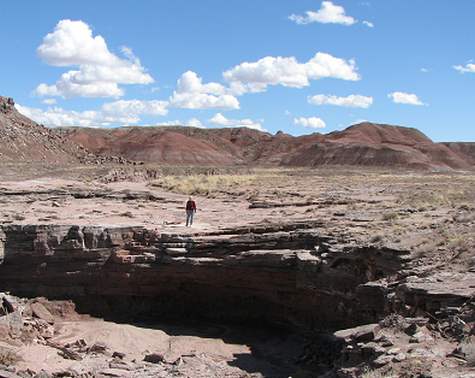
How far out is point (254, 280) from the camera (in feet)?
56.0

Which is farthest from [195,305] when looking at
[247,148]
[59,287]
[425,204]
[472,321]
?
[247,148]

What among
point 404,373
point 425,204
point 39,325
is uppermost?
point 425,204

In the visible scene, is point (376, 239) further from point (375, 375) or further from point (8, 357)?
point (8, 357)

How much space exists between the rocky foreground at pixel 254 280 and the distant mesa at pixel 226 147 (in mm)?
41218

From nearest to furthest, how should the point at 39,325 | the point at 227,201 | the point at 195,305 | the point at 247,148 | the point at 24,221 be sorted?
1. the point at 39,325
2. the point at 195,305
3. the point at 24,221
4. the point at 227,201
5. the point at 247,148

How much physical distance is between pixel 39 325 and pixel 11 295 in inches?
98.8

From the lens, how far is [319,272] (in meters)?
15.4

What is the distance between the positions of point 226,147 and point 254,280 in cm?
10486

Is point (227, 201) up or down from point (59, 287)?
up

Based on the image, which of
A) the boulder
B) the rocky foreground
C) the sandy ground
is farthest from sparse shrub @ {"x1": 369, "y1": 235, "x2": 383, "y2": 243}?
the boulder

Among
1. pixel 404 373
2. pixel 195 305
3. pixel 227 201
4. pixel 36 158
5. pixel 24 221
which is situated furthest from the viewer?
pixel 36 158

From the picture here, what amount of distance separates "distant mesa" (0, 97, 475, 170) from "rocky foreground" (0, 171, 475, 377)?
41.2 meters

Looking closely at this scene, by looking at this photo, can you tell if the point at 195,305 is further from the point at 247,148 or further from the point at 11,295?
the point at 247,148

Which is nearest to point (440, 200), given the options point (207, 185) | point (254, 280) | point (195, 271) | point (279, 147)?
point (254, 280)
